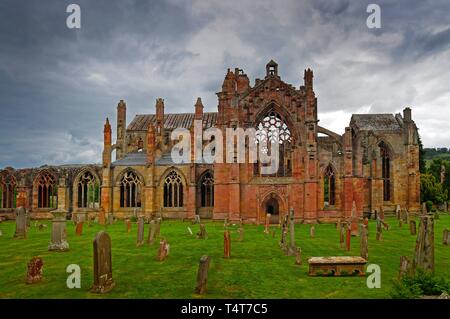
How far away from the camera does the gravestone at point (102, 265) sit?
10.4 m

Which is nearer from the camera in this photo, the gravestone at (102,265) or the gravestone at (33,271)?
the gravestone at (102,265)

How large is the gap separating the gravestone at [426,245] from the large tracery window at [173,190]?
30204 millimetres

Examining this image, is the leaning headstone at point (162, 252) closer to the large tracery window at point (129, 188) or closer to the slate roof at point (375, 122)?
the large tracery window at point (129, 188)

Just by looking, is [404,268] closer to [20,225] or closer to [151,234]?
[151,234]

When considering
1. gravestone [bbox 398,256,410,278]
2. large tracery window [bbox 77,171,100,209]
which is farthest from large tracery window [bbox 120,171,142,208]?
gravestone [bbox 398,256,410,278]

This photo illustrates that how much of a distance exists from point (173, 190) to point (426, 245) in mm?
30654

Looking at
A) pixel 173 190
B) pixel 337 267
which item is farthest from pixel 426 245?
pixel 173 190

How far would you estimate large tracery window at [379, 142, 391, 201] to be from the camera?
45.9 meters

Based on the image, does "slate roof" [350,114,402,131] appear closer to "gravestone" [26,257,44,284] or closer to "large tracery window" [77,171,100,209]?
"large tracery window" [77,171,100,209]

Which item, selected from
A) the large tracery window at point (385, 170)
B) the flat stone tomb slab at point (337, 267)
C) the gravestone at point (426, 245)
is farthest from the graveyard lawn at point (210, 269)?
the large tracery window at point (385, 170)

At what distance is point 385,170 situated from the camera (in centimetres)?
4631

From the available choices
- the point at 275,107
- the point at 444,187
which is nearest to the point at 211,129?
the point at 275,107

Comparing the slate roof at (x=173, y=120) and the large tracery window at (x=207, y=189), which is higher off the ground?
the slate roof at (x=173, y=120)
